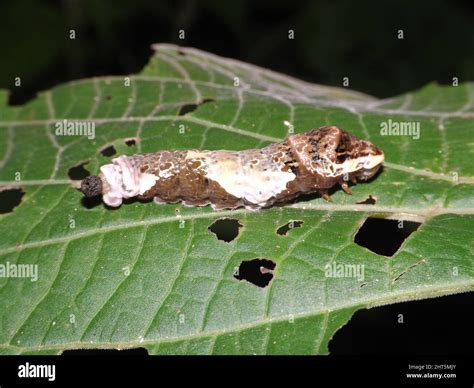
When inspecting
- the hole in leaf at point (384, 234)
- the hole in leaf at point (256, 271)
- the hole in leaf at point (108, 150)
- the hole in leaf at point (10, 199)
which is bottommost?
the hole in leaf at point (256, 271)

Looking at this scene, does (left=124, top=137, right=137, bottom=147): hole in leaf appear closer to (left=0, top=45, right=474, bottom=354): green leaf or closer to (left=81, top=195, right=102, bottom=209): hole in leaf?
(left=0, top=45, right=474, bottom=354): green leaf

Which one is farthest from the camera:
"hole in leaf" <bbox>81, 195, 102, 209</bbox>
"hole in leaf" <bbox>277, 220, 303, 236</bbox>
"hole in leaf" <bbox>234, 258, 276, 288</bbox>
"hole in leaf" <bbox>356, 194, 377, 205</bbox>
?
"hole in leaf" <bbox>81, 195, 102, 209</bbox>

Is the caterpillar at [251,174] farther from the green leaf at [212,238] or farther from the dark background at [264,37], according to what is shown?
the dark background at [264,37]

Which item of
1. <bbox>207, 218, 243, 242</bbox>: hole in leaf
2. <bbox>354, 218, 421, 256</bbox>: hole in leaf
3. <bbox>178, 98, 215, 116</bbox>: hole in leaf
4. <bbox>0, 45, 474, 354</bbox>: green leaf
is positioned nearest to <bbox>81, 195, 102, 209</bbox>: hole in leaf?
<bbox>0, 45, 474, 354</bbox>: green leaf

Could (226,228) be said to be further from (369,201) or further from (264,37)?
(264,37)

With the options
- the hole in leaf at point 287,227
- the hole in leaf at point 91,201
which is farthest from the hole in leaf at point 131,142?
the hole in leaf at point 287,227

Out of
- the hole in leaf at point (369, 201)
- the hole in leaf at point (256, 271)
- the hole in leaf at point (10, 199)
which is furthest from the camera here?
the hole in leaf at point (10, 199)

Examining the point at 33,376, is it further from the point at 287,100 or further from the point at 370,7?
the point at 370,7

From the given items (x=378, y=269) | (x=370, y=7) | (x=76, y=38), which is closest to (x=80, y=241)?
(x=378, y=269)

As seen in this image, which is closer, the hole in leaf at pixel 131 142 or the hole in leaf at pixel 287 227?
the hole in leaf at pixel 287 227
